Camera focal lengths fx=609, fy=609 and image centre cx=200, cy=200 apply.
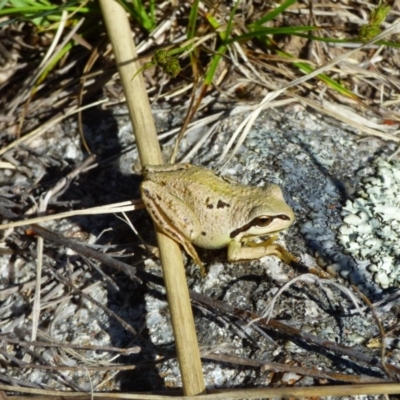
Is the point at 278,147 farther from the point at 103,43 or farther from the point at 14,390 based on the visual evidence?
the point at 14,390

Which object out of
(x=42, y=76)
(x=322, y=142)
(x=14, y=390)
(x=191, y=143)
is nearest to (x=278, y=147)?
(x=322, y=142)

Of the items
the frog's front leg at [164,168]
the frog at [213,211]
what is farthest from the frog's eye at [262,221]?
the frog's front leg at [164,168]

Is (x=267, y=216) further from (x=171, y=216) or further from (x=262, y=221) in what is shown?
(x=171, y=216)

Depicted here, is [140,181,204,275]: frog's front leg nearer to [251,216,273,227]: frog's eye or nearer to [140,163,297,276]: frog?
[140,163,297,276]: frog

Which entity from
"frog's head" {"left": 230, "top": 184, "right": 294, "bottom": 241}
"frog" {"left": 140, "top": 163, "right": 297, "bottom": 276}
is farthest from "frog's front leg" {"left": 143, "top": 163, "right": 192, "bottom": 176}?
"frog's head" {"left": 230, "top": 184, "right": 294, "bottom": 241}

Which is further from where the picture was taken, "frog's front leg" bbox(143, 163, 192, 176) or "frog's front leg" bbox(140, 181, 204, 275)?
"frog's front leg" bbox(143, 163, 192, 176)
